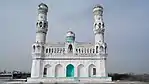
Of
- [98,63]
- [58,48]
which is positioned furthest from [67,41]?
[98,63]

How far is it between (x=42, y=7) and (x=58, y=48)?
775 centimetres

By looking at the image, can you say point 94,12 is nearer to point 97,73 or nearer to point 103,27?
point 103,27

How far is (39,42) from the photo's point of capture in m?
30.3

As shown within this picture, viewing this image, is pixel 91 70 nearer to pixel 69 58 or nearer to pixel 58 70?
pixel 69 58

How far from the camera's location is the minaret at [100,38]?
29450 mm

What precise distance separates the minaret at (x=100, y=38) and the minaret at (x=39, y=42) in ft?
28.6

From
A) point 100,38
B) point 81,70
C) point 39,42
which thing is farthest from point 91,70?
point 39,42

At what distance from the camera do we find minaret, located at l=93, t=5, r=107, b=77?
29450 millimetres

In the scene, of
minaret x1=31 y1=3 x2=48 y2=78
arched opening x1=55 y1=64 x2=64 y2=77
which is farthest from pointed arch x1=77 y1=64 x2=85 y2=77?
minaret x1=31 y1=3 x2=48 y2=78

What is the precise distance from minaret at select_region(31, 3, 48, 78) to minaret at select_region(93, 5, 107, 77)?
872cm

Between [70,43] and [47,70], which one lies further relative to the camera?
[70,43]

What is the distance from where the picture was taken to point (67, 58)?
29750 millimetres

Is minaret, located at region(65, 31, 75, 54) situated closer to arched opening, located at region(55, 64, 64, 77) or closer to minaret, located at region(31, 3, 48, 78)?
arched opening, located at region(55, 64, 64, 77)

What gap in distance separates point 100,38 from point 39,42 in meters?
10.2
